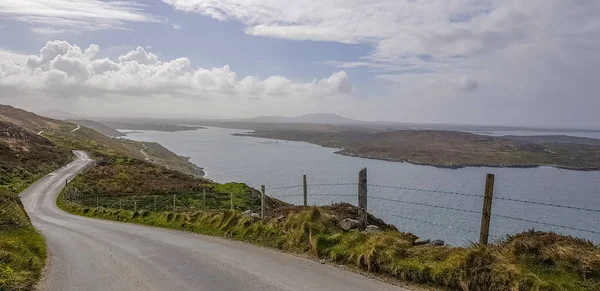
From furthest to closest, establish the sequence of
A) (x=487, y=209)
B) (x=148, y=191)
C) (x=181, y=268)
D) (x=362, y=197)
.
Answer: (x=148, y=191), (x=362, y=197), (x=181, y=268), (x=487, y=209)

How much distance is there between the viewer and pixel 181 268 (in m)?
11.0

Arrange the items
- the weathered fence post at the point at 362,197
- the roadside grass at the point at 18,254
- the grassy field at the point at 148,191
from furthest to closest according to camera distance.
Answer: the grassy field at the point at 148,191
the weathered fence post at the point at 362,197
the roadside grass at the point at 18,254

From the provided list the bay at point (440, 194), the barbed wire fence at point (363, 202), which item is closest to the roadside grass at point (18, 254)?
the barbed wire fence at point (363, 202)

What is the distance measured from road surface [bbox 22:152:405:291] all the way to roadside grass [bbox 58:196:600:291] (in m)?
0.69

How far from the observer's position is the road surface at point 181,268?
9.37 m

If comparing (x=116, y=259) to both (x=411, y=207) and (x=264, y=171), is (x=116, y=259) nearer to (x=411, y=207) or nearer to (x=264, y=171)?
(x=411, y=207)

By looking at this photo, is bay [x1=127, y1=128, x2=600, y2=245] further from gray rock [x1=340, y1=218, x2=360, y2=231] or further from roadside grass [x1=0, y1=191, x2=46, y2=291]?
roadside grass [x1=0, y1=191, x2=46, y2=291]

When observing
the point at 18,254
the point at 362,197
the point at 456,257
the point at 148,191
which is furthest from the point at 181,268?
the point at 148,191

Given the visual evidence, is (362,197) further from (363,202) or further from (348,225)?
(348,225)

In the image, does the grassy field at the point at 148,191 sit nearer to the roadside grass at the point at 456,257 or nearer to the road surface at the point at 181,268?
the road surface at the point at 181,268

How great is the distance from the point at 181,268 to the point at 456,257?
23.1 feet

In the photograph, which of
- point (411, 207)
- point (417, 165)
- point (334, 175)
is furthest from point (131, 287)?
point (417, 165)

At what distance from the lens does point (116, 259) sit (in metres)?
12.3

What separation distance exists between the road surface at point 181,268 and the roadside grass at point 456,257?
0.69 metres
